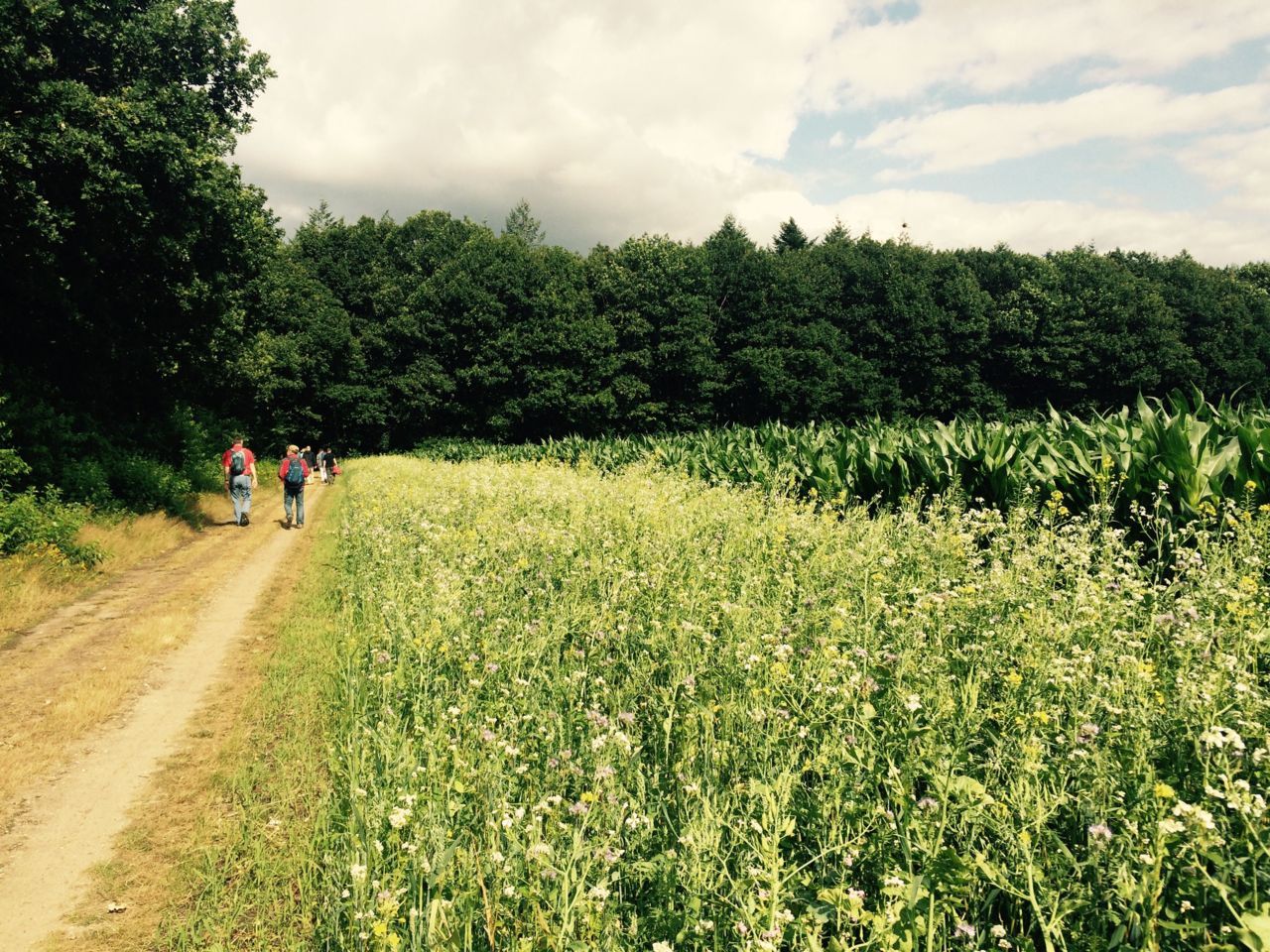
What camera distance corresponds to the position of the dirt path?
4.11 metres

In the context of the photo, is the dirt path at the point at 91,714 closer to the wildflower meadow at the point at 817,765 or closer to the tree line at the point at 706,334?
the wildflower meadow at the point at 817,765

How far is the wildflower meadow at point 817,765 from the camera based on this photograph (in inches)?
94.4

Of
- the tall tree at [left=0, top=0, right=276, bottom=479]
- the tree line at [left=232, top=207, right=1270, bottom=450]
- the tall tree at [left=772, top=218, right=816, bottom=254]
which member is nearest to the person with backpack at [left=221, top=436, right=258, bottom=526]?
the tall tree at [left=0, top=0, right=276, bottom=479]

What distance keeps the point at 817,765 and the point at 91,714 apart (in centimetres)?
673

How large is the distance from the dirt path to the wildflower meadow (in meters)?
1.53

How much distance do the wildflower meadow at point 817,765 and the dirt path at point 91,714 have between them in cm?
153

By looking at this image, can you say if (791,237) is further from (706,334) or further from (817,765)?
(817,765)

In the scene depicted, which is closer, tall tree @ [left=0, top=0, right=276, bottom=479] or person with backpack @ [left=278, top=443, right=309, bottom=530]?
tall tree @ [left=0, top=0, right=276, bottom=479]

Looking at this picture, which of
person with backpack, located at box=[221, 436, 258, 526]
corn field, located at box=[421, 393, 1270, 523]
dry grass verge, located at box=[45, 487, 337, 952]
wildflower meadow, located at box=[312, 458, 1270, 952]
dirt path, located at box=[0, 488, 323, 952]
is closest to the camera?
wildflower meadow, located at box=[312, 458, 1270, 952]

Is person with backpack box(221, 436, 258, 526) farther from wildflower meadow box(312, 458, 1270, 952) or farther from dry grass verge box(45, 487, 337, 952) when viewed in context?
wildflower meadow box(312, 458, 1270, 952)

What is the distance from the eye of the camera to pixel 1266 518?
5273mm

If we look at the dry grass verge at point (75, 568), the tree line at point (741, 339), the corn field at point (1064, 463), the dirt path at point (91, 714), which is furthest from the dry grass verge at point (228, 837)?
the tree line at point (741, 339)

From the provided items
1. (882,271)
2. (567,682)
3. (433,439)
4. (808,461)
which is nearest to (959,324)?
(882,271)

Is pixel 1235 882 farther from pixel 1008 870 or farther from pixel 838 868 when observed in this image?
pixel 838 868
